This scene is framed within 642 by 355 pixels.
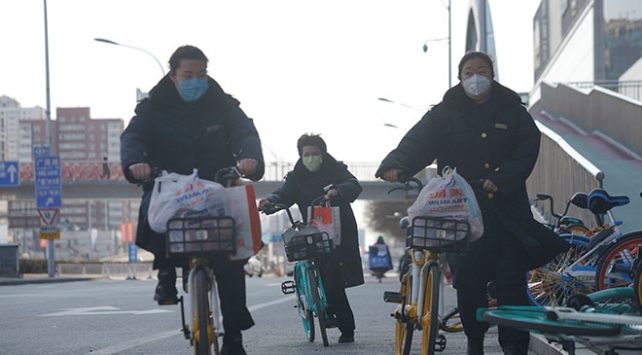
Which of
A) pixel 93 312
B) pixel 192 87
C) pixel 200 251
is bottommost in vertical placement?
pixel 93 312

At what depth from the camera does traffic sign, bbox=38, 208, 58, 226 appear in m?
41.4

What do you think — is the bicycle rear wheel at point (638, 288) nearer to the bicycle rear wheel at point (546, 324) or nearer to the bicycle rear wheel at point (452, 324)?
the bicycle rear wheel at point (452, 324)

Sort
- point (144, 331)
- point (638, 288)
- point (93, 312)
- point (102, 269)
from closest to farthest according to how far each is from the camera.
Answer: point (638, 288) < point (144, 331) < point (93, 312) < point (102, 269)

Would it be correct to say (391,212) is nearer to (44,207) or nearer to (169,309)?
(44,207)

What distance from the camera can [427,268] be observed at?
6.15 m

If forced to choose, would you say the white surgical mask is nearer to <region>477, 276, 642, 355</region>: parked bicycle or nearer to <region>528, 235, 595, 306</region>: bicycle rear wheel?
<region>477, 276, 642, 355</region>: parked bicycle

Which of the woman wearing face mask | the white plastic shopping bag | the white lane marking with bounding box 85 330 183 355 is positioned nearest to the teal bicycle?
the woman wearing face mask

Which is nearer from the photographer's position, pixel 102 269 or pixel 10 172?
pixel 10 172

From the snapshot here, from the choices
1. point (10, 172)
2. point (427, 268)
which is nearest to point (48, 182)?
point (10, 172)

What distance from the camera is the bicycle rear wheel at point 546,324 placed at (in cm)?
473

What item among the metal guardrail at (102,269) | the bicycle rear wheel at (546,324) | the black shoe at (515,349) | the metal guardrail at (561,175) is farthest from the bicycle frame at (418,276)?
the metal guardrail at (102,269)

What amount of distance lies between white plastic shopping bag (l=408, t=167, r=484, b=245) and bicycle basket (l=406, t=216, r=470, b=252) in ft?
0.05

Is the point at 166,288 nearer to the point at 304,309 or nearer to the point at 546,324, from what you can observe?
the point at 546,324

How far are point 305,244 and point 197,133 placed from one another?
332cm
